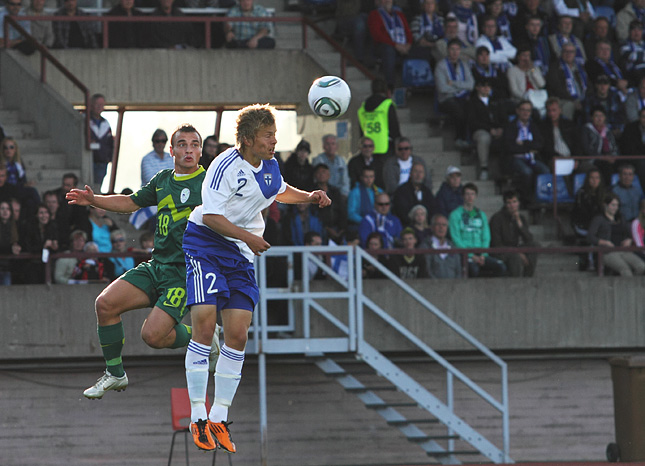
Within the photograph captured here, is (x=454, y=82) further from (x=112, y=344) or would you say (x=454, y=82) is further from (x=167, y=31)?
(x=112, y=344)

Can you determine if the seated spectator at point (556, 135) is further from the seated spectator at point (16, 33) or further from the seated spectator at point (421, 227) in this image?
the seated spectator at point (16, 33)

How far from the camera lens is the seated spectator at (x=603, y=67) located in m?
19.0

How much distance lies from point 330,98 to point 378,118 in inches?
313

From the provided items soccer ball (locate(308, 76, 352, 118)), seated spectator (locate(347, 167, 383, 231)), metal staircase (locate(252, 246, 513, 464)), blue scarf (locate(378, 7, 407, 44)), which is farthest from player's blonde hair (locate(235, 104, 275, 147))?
blue scarf (locate(378, 7, 407, 44))

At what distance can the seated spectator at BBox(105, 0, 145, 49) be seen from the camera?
59.8ft

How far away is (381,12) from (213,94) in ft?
9.49

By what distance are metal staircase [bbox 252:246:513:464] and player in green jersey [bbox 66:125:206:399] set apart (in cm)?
530

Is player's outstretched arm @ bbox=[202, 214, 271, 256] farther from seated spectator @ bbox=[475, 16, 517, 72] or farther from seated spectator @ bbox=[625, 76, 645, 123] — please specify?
seated spectator @ bbox=[625, 76, 645, 123]

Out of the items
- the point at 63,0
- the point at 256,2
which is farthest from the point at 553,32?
the point at 63,0

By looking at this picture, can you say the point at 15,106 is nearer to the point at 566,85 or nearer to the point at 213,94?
the point at 213,94

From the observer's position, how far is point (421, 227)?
50.4 ft

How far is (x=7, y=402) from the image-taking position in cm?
1547

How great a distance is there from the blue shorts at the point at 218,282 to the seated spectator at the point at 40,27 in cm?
1062

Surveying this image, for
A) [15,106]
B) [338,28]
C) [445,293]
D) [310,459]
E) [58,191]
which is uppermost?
[338,28]
